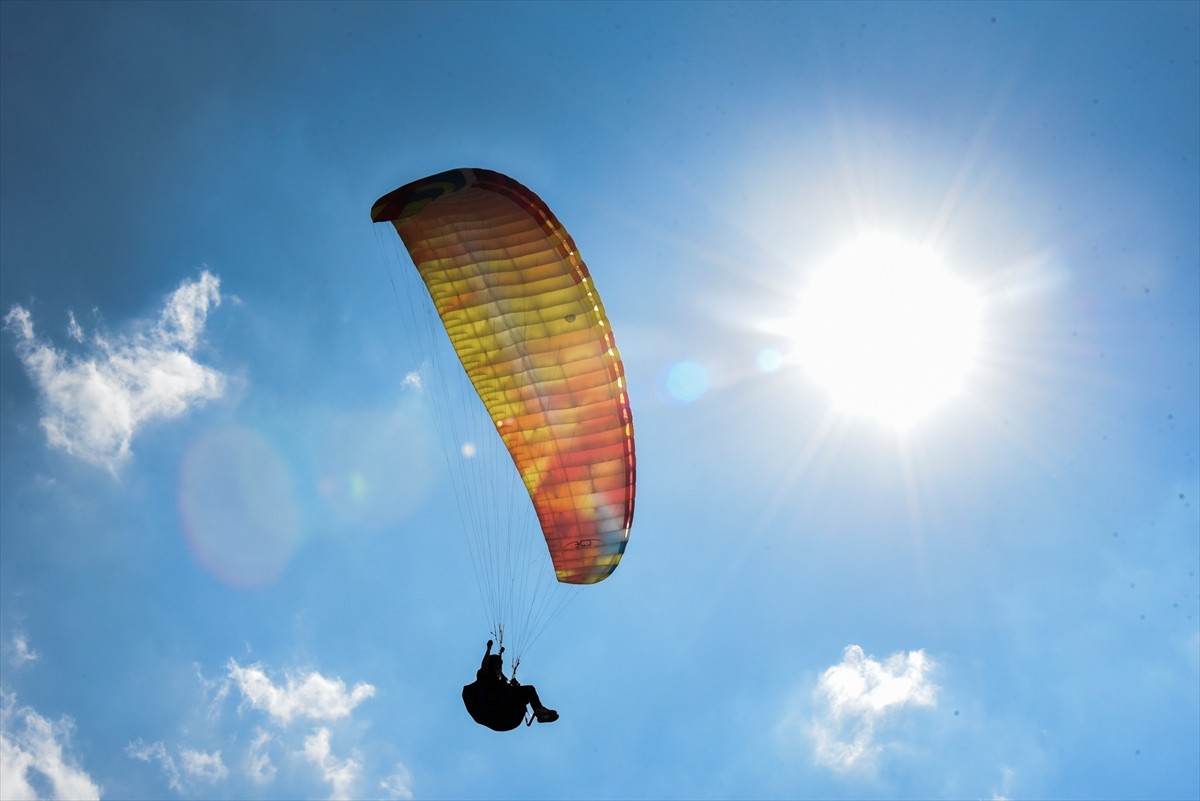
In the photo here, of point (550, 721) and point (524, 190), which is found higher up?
point (524, 190)

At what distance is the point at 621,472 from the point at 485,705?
432cm

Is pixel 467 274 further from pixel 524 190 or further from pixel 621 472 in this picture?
pixel 621 472

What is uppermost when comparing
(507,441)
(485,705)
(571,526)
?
(507,441)

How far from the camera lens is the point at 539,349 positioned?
1336 cm

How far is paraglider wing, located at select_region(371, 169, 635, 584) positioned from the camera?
1262 centimetres

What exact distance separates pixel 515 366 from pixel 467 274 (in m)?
1.76

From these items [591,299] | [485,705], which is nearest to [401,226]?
[591,299]

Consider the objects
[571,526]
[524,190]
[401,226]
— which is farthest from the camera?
[571,526]

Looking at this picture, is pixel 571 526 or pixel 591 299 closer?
pixel 591 299

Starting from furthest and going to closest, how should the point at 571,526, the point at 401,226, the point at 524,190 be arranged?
the point at 571,526 → the point at 401,226 → the point at 524,190

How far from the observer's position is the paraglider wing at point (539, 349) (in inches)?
497

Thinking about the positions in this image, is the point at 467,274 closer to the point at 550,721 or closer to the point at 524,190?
the point at 524,190

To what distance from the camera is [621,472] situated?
44.1ft

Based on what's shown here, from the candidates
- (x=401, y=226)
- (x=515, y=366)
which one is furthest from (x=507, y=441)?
(x=401, y=226)
